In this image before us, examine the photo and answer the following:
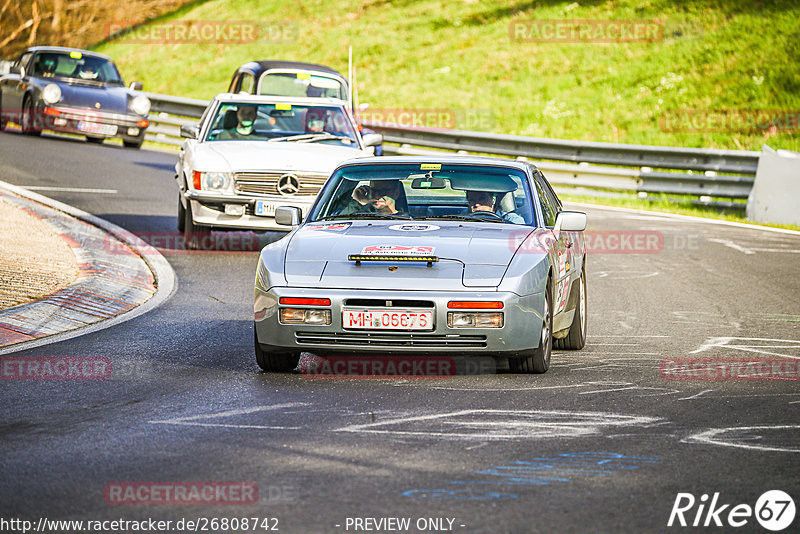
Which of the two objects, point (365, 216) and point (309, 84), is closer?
point (365, 216)

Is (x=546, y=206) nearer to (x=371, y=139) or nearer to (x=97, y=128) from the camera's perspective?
(x=371, y=139)

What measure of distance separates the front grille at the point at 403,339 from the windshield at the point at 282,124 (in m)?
7.46

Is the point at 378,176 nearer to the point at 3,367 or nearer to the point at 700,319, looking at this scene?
the point at 3,367

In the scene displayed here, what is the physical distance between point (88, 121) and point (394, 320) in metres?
17.9

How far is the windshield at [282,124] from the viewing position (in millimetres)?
14516

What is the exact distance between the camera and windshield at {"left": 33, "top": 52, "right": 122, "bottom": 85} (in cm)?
2464

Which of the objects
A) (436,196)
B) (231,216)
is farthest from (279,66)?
(436,196)

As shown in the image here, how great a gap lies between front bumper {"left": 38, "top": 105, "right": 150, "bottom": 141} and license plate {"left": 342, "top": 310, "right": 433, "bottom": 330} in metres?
17.7

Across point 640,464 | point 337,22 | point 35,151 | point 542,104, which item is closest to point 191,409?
point 640,464

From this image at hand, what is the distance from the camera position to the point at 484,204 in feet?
28.0

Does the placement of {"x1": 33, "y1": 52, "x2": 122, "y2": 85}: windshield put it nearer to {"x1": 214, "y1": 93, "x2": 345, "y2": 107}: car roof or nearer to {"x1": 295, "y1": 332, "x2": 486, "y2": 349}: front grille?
{"x1": 214, "y1": 93, "x2": 345, "y2": 107}: car roof

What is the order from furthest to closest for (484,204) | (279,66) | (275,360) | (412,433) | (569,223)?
1. (279,66)
2. (484,204)
3. (569,223)
4. (275,360)
5. (412,433)

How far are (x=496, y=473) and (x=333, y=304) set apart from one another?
7.45 ft

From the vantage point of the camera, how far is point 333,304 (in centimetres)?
718
